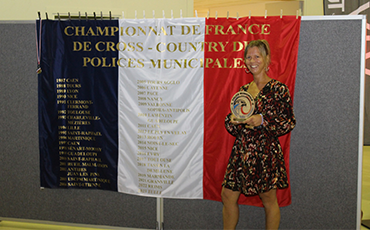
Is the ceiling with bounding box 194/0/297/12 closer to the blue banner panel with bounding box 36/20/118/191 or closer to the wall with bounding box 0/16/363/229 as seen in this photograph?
the blue banner panel with bounding box 36/20/118/191

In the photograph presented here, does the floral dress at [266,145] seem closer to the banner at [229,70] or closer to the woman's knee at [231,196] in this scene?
the woman's knee at [231,196]

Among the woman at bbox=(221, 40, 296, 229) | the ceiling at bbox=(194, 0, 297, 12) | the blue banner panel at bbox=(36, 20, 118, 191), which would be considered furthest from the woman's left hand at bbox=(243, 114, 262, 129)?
the ceiling at bbox=(194, 0, 297, 12)

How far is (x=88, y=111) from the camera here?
221 centimetres

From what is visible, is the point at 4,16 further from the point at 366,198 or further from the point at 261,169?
the point at 366,198

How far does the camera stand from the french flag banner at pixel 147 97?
2.08 m

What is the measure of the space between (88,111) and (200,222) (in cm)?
125

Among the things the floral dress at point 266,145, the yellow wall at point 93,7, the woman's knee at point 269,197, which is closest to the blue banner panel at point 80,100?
the floral dress at point 266,145

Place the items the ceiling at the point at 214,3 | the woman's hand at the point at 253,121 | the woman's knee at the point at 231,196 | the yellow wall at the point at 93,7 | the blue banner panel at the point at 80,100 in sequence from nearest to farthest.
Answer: the woman's hand at the point at 253,121 < the woman's knee at the point at 231,196 < the blue banner panel at the point at 80,100 < the yellow wall at the point at 93,7 < the ceiling at the point at 214,3

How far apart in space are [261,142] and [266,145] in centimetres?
3

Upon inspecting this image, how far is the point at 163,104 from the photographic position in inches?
83.9

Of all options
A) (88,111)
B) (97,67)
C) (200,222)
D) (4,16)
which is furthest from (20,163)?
(4,16)

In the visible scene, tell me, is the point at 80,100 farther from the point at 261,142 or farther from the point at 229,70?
the point at 261,142

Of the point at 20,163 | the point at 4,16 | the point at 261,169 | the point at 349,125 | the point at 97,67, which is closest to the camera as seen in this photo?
the point at 261,169

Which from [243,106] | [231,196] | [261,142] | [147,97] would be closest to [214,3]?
[147,97]
